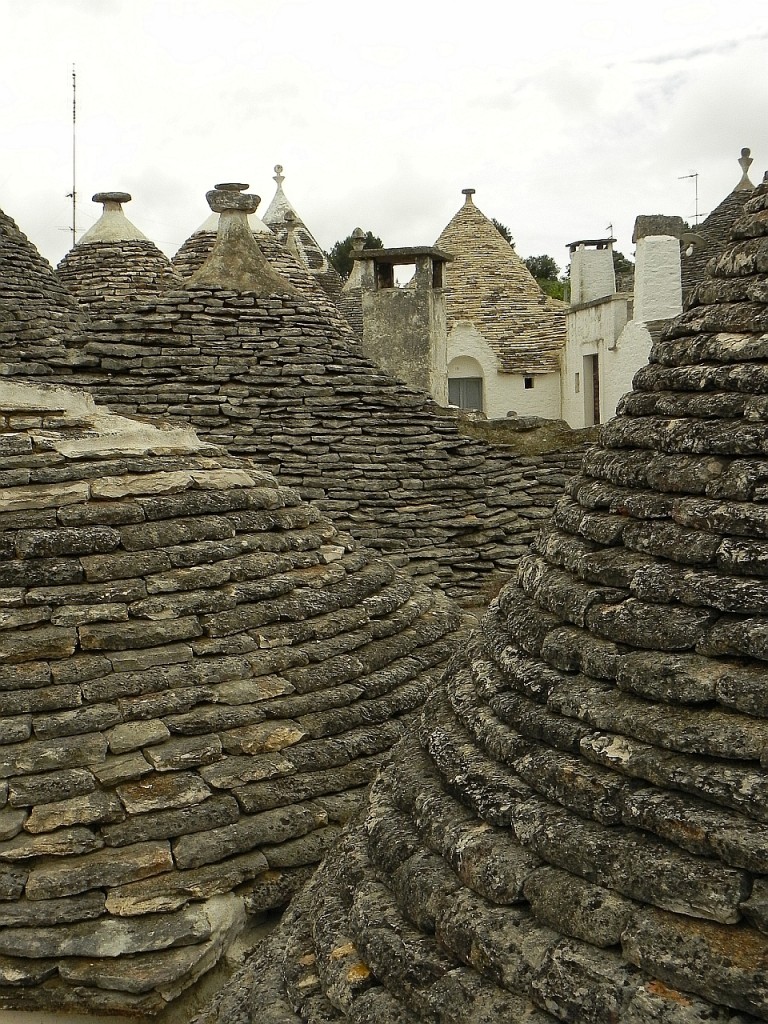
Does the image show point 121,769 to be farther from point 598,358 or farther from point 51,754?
point 598,358

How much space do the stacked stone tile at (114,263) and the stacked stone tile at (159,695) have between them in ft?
37.8

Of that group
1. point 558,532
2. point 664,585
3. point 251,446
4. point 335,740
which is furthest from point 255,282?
point 664,585

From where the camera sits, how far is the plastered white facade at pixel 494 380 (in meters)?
23.6

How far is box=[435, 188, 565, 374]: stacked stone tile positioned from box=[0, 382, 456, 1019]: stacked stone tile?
60.4 ft

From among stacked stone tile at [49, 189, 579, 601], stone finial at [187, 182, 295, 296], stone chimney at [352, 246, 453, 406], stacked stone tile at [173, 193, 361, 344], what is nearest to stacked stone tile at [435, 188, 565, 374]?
stacked stone tile at [173, 193, 361, 344]

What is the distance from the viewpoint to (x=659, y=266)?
17844mm

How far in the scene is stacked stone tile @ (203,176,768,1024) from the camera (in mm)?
2436

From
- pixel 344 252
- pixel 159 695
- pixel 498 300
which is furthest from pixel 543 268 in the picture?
pixel 159 695

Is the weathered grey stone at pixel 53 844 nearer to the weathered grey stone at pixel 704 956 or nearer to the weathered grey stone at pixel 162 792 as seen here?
the weathered grey stone at pixel 162 792

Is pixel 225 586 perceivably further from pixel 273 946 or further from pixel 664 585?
pixel 664 585

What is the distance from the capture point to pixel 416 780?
138 inches

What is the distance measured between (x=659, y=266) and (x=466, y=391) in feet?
22.3

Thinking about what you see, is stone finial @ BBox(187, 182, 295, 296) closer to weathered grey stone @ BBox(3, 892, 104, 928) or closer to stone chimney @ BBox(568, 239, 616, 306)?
weathered grey stone @ BBox(3, 892, 104, 928)

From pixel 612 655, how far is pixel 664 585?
0.23 meters
